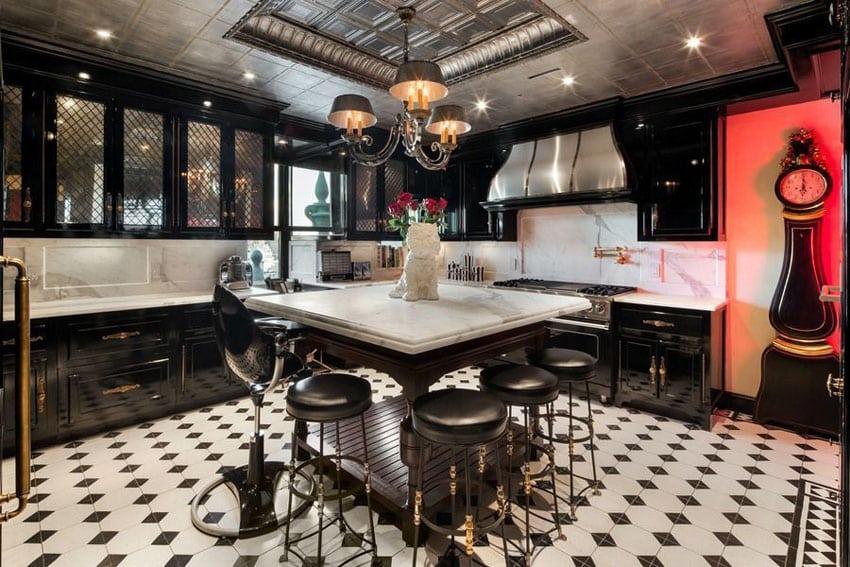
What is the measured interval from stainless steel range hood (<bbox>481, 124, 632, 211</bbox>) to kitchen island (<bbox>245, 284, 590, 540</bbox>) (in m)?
1.72

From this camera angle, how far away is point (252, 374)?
230 centimetres

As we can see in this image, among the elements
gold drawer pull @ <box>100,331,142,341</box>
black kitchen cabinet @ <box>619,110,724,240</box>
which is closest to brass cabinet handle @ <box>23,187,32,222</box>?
gold drawer pull @ <box>100,331,142,341</box>

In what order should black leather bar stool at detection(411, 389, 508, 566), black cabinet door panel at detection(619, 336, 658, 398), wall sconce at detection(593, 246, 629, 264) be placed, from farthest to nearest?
1. wall sconce at detection(593, 246, 629, 264)
2. black cabinet door panel at detection(619, 336, 658, 398)
3. black leather bar stool at detection(411, 389, 508, 566)

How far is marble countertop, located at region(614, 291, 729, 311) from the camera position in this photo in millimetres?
3490

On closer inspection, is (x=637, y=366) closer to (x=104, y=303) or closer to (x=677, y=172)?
(x=677, y=172)

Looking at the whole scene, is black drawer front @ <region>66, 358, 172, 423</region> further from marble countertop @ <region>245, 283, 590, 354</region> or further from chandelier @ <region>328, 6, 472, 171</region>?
chandelier @ <region>328, 6, 472, 171</region>

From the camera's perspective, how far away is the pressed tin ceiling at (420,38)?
2.59 m

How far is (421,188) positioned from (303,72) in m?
2.41

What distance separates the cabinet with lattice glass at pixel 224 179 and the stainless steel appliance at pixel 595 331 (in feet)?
9.70

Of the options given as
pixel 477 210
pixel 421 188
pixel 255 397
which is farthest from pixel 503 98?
pixel 255 397

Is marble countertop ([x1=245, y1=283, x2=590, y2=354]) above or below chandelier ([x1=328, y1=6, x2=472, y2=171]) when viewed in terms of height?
below

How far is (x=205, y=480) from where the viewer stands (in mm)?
2674

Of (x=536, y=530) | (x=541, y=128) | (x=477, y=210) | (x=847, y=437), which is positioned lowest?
(x=536, y=530)

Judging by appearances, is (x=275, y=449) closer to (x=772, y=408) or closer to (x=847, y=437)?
(x=847, y=437)
